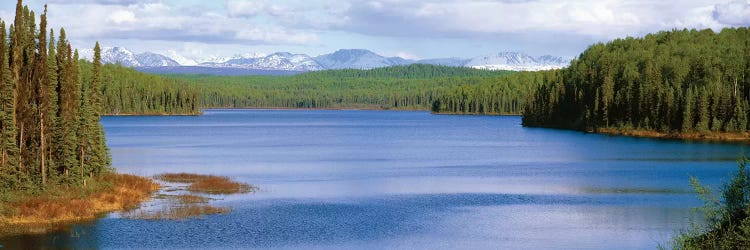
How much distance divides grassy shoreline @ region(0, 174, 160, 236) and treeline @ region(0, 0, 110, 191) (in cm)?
75

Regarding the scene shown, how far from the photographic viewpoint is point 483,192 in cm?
5591

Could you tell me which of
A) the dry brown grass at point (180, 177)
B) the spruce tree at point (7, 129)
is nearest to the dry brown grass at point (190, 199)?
the spruce tree at point (7, 129)

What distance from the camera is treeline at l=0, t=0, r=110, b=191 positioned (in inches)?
1708

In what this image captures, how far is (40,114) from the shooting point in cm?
4575

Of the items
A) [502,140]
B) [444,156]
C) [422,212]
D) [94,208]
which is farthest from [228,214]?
[502,140]

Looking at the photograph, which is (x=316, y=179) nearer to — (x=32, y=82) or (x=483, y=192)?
(x=483, y=192)

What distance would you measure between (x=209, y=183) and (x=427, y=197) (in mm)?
15246

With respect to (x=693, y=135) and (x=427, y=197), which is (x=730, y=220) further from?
(x=693, y=135)

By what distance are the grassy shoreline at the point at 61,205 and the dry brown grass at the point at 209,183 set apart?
5209 mm

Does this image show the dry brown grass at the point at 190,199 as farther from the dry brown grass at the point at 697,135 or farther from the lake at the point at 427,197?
the dry brown grass at the point at 697,135

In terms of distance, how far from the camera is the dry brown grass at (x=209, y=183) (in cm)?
5538

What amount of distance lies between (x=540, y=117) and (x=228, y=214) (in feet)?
425

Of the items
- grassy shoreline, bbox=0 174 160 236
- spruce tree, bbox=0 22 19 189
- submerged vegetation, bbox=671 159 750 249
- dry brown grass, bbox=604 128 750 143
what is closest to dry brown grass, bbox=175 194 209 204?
grassy shoreline, bbox=0 174 160 236

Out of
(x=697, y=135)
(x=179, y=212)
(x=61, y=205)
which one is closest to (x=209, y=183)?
(x=179, y=212)
